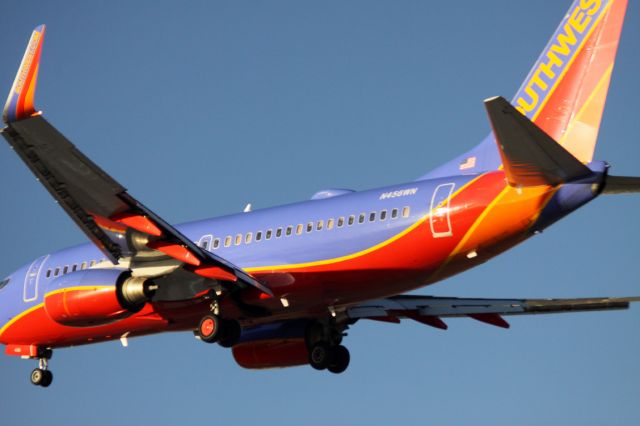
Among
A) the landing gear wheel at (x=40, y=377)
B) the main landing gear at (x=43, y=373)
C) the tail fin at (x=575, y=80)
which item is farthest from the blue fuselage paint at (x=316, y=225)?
the landing gear wheel at (x=40, y=377)

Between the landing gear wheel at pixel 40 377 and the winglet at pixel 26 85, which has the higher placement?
the winglet at pixel 26 85

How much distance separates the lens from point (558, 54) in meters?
31.9

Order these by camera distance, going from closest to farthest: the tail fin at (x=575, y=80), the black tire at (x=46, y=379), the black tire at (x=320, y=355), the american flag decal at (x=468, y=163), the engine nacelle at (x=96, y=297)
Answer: the tail fin at (x=575, y=80), the american flag decal at (x=468, y=163), the engine nacelle at (x=96, y=297), the black tire at (x=320, y=355), the black tire at (x=46, y=379)

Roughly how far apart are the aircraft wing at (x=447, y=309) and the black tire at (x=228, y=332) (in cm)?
471

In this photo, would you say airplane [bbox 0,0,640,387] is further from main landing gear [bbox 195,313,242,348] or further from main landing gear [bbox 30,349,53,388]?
main landing gear [bbox 30,349,53,388]

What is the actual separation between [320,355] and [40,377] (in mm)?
8876

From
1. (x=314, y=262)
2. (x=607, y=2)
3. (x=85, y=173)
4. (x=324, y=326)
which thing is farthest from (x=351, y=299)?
(x=607, y=2)

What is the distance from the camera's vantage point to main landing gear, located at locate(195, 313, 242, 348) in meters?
33.4

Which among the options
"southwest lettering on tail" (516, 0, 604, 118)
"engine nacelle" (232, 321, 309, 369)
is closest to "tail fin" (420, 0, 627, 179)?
"southwest lettering on tail" (516, 0, 604, 118)

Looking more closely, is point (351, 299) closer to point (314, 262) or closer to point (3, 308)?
point (314, 262)

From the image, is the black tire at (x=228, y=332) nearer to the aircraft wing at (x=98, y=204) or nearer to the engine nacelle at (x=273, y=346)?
the aircraft wing at (x=98, y=204)

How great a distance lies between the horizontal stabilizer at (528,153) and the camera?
26.4 m

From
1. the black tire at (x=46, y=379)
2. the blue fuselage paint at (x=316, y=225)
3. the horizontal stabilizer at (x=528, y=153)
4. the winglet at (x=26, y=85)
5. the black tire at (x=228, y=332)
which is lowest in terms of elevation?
the black tire at (x=228, y=332)

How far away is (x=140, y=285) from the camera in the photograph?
3325 cm
